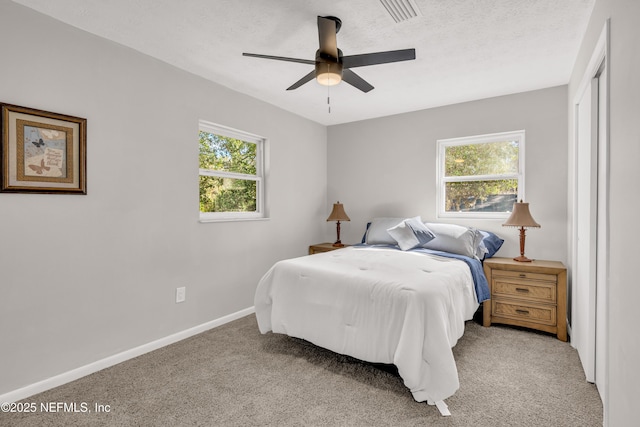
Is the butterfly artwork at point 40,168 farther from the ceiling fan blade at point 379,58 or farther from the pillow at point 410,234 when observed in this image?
the pillow at point 410,234

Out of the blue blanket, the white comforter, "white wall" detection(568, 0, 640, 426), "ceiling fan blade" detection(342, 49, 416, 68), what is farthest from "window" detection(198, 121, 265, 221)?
"white wall" detection(568, 0, 640, 426)

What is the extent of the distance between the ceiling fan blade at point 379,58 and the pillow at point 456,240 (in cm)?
199

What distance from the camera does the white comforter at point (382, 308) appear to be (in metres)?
1.92

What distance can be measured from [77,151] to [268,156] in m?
2.00

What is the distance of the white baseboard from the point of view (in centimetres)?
201

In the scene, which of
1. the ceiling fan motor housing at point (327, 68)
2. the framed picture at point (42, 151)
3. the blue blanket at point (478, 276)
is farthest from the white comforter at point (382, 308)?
the framed picture at point (42, 151)

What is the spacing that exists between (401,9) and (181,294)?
2855 mm

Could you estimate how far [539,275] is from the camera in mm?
2986

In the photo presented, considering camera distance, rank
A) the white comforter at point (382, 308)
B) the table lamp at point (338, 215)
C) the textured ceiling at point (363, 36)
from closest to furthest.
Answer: the white comforter at point (382, 308) < the textured ceiling at point (363, 36) < the table lamp at point (338, 215)

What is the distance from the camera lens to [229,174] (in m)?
3.57

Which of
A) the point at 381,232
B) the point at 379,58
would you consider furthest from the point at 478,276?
the point at 379,58

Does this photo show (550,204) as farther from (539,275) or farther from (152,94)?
(152,94)

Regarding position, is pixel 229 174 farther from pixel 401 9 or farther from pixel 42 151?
pixel 401 9

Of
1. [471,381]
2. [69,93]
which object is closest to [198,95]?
[69,93]
